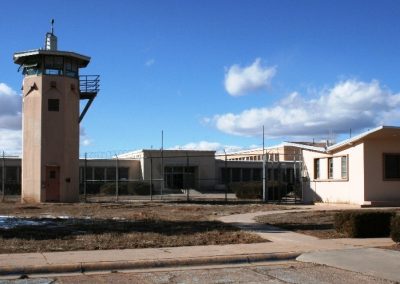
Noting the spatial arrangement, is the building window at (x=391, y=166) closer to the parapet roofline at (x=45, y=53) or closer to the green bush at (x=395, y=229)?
the green bush at (x=395, y=229)

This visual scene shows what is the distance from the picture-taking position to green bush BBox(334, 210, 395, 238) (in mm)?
15969

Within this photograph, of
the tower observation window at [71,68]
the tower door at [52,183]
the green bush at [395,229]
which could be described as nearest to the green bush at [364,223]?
the green bush at [395,229]

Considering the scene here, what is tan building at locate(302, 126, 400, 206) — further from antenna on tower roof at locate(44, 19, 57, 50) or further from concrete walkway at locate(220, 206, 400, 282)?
antenna on tower roof at locate(44, 19, 57, 50)

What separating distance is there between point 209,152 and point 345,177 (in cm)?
3931

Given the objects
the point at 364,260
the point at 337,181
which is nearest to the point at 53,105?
the point at 337,181

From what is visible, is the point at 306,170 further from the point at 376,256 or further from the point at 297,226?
the point at 376,256

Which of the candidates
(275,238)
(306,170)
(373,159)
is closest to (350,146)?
(373,159)

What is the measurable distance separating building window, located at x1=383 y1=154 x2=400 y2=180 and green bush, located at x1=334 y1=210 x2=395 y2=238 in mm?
13313

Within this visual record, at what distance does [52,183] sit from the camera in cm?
3769

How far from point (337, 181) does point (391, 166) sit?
9.64 feet

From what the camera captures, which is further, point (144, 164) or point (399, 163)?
point (144, 164)

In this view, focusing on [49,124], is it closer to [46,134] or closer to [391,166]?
[46,134]

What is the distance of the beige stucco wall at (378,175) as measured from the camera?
2880 cm

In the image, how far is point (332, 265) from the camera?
11625 mm
